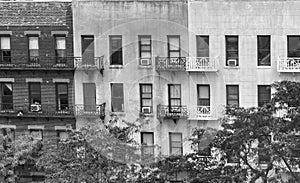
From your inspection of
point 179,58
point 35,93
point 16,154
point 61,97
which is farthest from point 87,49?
point 16,154

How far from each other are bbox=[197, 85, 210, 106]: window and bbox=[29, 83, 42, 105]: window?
29.5 feet

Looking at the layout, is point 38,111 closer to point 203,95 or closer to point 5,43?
point 5,43

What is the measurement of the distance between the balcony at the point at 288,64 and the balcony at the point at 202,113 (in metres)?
4.12

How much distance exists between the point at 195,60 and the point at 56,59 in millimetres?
7853

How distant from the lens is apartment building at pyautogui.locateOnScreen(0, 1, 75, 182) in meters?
42.2

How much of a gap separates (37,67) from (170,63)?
295 inches

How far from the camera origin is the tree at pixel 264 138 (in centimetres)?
2986

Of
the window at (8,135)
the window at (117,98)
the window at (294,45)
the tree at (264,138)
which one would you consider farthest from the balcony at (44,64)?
the tree at (264,138)

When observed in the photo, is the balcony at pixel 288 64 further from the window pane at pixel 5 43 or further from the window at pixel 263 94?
the window pane at pixel 5 43

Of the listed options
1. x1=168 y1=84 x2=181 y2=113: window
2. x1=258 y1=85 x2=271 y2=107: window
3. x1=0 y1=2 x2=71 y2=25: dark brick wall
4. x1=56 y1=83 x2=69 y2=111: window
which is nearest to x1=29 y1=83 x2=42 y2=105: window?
x1=56 y1=83 x2=69 y2=111: window

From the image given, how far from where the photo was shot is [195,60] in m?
40.1

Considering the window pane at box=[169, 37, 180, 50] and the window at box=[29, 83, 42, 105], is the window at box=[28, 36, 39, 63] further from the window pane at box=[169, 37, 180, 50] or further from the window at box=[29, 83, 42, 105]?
the window pane at box=[169, 37, 180, 50]

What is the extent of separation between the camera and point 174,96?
1624 inches

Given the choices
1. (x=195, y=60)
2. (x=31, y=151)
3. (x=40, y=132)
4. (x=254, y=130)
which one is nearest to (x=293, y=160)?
(x=254, y=130)
